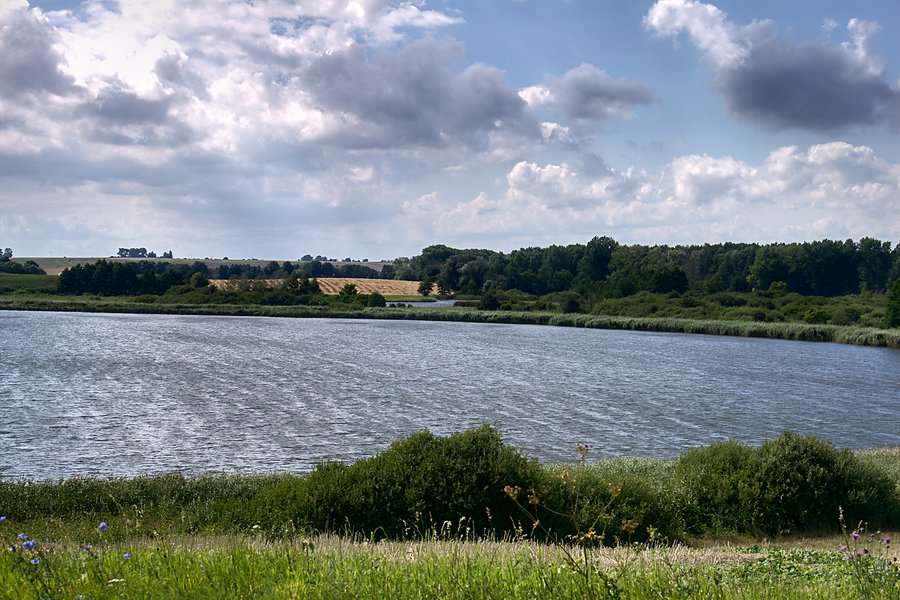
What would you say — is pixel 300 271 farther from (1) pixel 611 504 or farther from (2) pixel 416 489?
(1) pixel 611 504

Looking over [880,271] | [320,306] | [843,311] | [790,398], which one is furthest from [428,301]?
[790,398]

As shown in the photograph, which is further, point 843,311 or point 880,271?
point 880,271

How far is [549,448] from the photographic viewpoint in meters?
22.7

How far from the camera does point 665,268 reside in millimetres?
125000

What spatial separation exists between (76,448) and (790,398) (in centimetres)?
3034

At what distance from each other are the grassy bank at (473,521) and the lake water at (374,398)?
507cm

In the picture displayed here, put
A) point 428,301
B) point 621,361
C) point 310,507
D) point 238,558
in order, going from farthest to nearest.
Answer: point 428,301
point 621,361
point 310,507
point 238,558

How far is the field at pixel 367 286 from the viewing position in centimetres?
12788

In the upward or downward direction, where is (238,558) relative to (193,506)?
upward

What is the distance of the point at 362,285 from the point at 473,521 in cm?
13419

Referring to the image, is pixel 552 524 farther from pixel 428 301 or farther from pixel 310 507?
pixel 428 301

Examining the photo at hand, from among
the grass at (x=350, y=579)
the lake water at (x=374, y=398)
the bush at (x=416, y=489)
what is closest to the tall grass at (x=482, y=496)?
the bush at (x=416, y=489)

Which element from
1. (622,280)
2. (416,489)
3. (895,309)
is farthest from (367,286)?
(416,489)

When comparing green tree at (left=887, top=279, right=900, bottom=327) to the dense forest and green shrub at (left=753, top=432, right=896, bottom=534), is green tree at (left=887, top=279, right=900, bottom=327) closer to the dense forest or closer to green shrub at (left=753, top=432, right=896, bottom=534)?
the dense forest
